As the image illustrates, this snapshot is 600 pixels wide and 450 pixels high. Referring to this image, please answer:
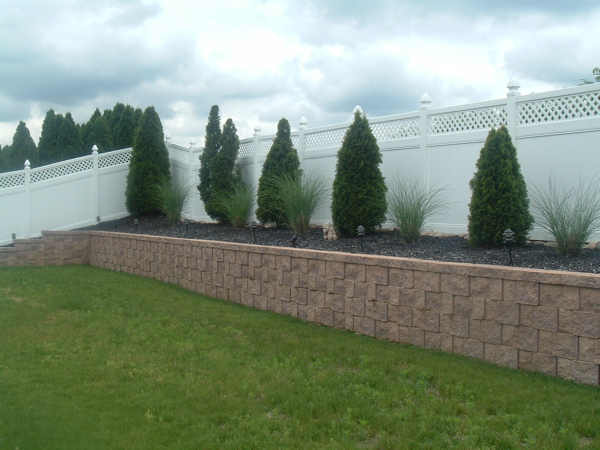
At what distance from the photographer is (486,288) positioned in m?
4.90

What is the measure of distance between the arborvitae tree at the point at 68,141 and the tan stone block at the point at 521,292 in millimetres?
19879

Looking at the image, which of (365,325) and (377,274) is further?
(365,325)

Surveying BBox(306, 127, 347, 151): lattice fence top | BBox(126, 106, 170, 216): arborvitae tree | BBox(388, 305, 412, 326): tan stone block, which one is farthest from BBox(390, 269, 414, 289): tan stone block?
BBox(126, 106, 170, 216): arborvitae tree

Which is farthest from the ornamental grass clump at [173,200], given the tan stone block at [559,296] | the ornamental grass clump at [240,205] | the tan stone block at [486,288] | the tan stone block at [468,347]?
the tan stone block at [559,296]

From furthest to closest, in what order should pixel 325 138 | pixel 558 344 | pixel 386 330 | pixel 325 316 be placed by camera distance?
1. pixel 325 138
2. pixel 325 316
3. pixel 386 330
4. pixel 558 344

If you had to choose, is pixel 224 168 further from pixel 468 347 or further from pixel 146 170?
pixel 468 347

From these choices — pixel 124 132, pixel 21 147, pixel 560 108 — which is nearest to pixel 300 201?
pixel 560 108

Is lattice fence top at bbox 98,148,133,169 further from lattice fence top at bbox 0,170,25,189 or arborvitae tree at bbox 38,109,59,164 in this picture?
arborvitae tree at bbox 38,109,59,164

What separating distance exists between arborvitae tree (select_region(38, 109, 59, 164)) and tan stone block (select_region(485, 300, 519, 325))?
19816 millimetres

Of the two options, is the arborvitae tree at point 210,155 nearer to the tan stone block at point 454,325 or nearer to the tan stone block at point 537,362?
the tan stone block at point 454,325

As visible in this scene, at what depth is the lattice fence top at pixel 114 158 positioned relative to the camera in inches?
595

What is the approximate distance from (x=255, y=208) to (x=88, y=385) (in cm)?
731

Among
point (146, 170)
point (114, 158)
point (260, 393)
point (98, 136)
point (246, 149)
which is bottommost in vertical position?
point (260, 393)

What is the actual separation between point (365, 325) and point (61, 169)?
11126mm
